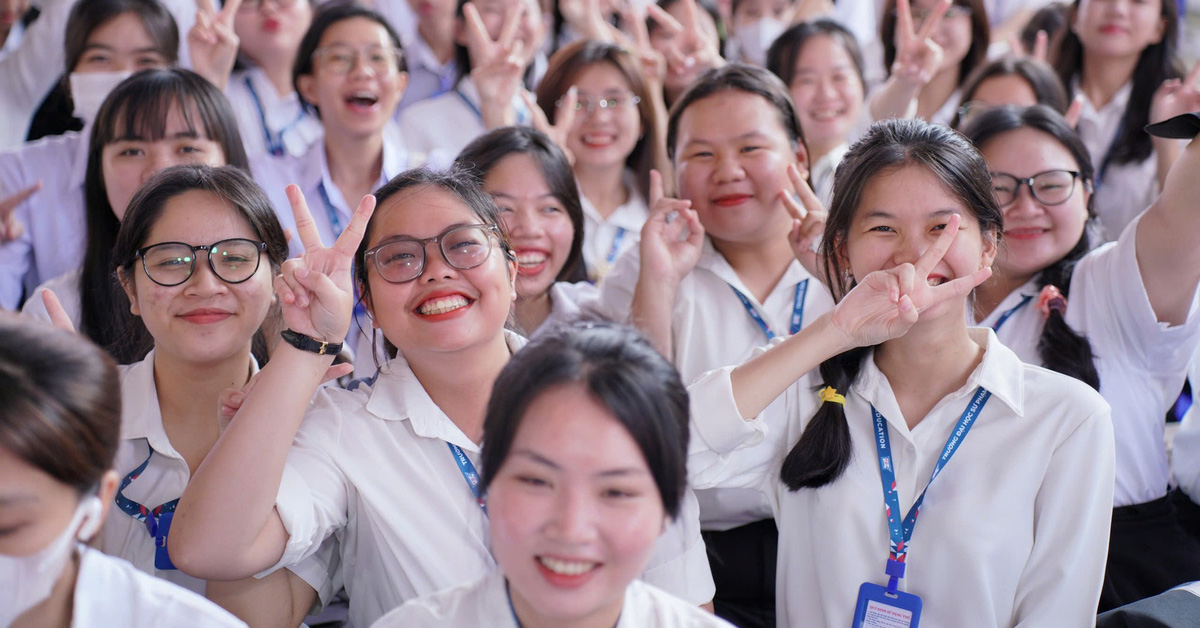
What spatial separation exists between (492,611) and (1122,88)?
11.9 feet

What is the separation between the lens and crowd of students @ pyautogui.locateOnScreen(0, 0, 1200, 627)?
4.96 feet

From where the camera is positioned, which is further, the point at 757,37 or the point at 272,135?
the point at 757,37

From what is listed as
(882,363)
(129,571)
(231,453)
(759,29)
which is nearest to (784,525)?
(882,363)

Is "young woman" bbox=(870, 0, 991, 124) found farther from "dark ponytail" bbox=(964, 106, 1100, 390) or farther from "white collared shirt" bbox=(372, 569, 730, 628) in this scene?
"white collared shirt" bbox=(372, 569, 730, 628)

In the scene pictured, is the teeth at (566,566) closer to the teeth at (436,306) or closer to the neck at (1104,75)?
the teeth at (436,306)

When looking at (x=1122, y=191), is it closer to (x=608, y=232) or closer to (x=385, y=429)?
→ (x=608, y=232)

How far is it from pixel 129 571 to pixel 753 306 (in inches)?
66.8

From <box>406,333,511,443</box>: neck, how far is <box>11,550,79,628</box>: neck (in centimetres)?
75

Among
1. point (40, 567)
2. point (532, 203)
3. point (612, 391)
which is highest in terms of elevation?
point (532, 203)

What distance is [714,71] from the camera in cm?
304

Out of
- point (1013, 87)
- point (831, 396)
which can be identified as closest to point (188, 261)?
point (831, 396)

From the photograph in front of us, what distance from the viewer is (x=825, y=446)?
2.06 metres

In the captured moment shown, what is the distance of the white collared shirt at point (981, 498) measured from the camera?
1.96m

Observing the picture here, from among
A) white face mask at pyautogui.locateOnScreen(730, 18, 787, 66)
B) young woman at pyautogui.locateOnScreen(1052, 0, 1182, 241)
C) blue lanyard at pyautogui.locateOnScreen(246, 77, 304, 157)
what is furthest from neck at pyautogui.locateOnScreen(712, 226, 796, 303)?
white face mask at pyautogui.locateOnScreen(730, 18, 787, 66)
